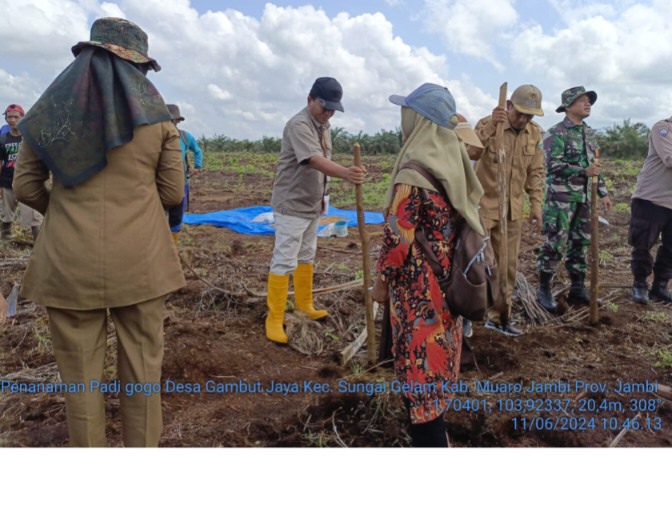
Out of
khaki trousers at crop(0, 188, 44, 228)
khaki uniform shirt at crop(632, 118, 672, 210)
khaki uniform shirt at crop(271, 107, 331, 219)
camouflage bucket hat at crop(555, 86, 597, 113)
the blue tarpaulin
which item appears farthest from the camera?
the blue tarpaulin

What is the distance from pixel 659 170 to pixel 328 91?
3.15 metres

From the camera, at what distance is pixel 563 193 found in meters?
4.61

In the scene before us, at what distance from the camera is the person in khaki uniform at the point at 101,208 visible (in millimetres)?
1896

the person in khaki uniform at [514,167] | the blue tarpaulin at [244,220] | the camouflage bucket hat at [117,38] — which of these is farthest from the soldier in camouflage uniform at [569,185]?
the blue tarpaulin at [244,220]

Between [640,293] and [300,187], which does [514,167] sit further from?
[640,293]

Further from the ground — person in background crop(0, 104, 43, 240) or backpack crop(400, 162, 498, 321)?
person in background crop(0, 104, 43, 240)

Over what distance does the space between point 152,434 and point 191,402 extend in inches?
40.2

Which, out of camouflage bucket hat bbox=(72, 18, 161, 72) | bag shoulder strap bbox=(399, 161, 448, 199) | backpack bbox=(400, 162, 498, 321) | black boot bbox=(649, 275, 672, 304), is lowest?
black boot bbox=(649, 275, 672, 304)

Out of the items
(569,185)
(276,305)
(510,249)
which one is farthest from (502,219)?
(276,305)

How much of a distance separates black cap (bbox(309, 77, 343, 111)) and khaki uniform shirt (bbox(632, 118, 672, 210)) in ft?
9.77

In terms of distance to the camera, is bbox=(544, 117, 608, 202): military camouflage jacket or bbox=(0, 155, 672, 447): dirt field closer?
bbox=(0, 155, 672, 447): dirt field

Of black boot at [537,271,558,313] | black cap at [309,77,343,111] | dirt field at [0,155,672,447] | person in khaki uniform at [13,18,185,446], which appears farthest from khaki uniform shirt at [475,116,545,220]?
person in khaki uniform at [13,18,185,446]

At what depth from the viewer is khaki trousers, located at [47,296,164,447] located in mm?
2062

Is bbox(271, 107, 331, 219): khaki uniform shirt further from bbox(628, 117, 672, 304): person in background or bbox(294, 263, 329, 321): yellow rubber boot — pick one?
bbox(628, 117, 672, 304): person in background
